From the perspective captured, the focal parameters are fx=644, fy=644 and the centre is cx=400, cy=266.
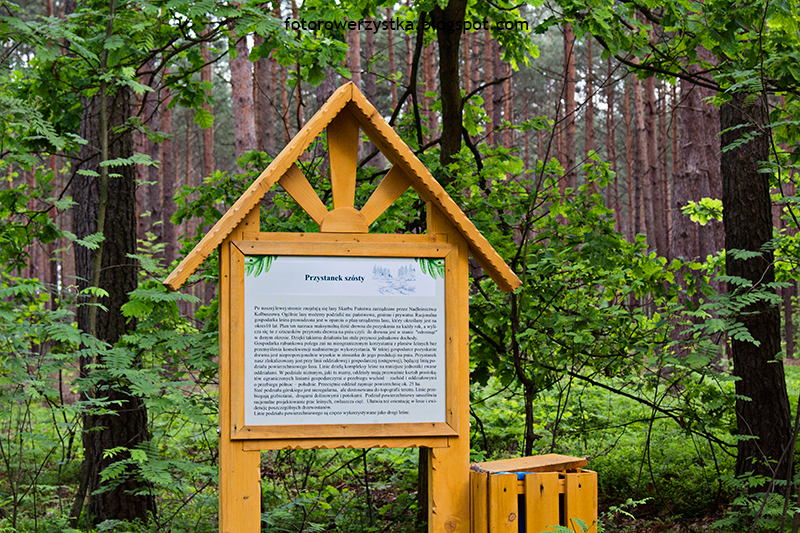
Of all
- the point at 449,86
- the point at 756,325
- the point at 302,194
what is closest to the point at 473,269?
the point at 449,86

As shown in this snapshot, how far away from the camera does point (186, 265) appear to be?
10.8ft

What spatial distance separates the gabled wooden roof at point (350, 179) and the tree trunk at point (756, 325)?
3.50 metres

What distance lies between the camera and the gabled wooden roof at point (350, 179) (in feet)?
11.4

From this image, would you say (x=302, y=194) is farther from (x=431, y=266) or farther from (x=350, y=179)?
(x=431, y=266)

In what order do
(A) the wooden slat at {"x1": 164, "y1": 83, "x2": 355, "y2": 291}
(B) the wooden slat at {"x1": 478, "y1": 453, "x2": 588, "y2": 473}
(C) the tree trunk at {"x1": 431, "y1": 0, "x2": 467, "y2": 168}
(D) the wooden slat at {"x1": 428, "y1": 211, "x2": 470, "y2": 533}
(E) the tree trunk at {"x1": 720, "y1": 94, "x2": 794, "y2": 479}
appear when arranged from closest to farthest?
(A) the wooden slat at {"x1": 164, "y1": 83, "x2": 355, "y2": 291}
(D) the wooden slat at {"x1": 428, "y1": 211, "x2": 470, "y2": 533}
(B) the wooden slat at {"x1": 478, "y1": 453, "x2": 588, "y2": 473}
(E) the tree trunk at {"x1": 720, "y1": 94, "x2": 794, "y2": 479}
(C) the tree trunk at {"x1": 431, "y1": 0, "x2": 467, "y2": 168}

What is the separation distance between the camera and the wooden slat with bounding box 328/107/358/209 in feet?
12.0

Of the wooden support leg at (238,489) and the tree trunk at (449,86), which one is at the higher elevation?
the tree trunk at (449,86)

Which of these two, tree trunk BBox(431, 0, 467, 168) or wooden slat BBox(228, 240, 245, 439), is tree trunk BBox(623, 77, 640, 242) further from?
wooden slat BBox(228, 240, 245, 439)

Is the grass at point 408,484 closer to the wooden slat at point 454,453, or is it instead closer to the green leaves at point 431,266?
the wooden slat at point 454,453

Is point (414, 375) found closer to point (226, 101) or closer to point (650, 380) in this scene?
point (650, 380)

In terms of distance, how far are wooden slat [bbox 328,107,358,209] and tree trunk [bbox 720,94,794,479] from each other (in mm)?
4134

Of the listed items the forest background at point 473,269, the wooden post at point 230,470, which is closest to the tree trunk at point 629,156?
the forest background at point 473,269

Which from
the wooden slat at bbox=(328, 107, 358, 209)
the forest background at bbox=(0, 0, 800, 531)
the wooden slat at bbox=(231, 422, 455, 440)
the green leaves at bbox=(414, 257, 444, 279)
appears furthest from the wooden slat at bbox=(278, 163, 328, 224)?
the forest background at bbox=(0, 0, 800, 531)

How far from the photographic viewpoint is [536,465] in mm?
3715
